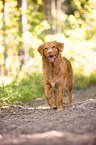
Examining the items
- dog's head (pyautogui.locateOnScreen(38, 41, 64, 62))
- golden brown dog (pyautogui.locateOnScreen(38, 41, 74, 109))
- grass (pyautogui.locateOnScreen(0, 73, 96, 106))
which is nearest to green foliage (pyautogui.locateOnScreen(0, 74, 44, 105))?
grass (pyautogui.locateOnScreen(0, 73, 96, 106))

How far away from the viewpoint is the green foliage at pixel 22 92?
564cm

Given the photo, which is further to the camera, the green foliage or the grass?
the grass

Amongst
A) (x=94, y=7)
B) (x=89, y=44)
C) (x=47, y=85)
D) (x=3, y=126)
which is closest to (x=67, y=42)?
(x=89, y=44)

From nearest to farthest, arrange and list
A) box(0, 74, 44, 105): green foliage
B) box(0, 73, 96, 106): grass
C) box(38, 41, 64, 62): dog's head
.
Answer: box(38, 41, 64, 62): dog's head → box(0, 74, 44, 105): green foliage → box(0, 73, 96, 106): grass

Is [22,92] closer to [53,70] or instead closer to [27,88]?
[27,88]

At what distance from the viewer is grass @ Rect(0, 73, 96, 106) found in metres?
5.75

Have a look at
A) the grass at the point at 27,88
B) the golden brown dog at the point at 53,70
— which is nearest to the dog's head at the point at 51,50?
the golden brown dog at the point at 53,70

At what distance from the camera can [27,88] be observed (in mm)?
7777

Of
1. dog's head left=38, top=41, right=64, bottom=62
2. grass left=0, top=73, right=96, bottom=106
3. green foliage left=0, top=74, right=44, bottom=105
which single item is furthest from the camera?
grass left=0, top=73, right=96, bottom=106

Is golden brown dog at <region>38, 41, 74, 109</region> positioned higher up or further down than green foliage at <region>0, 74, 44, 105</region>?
higher up

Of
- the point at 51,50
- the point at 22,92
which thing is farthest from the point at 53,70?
the point at 22,92

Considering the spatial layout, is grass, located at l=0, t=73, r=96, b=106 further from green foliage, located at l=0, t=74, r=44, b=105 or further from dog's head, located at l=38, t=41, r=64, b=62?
dog's head, located at l=38, t=41, r=64, b=62

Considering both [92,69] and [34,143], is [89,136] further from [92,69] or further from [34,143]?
[92,69]

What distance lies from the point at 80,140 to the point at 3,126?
5.51 ft
